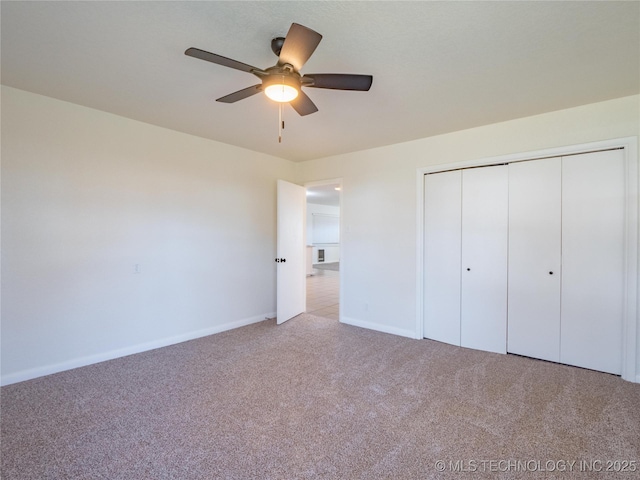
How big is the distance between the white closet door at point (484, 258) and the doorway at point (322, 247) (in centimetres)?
284

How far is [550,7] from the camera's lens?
5.39ft

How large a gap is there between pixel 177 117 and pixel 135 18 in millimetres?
1514

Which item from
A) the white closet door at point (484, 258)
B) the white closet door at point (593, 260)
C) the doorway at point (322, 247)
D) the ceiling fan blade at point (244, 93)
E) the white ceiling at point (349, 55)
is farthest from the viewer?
the doorway at point (322, 247)

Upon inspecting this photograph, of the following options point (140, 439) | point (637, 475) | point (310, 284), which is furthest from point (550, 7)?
point (310, 284)

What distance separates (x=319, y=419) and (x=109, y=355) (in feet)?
7.85

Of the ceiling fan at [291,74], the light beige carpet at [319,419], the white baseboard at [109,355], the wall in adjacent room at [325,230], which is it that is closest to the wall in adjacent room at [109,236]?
the white baseboard at [109,355]

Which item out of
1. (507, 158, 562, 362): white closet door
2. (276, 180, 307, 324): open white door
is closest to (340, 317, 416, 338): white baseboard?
(276, 180, 307, 324): open white door

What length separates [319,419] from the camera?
2166 millimetres

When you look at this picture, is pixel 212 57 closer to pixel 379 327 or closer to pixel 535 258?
pixel 535 258

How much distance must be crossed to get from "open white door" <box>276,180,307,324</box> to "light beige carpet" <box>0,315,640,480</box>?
1.27 meters

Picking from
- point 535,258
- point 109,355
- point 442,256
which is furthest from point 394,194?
point 109,355

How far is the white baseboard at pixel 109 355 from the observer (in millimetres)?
2666

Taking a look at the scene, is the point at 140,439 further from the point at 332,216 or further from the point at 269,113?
the point at 332,216

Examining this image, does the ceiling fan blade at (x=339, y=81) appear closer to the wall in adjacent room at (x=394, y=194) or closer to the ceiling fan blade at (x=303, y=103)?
the ceiling fan blade at (x=303, y=103)
